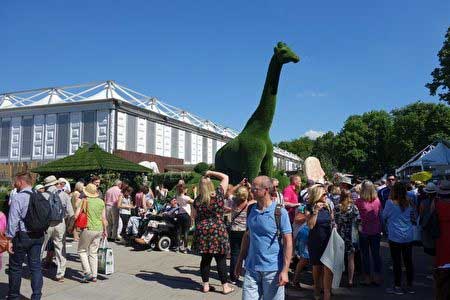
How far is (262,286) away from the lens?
12.7ft

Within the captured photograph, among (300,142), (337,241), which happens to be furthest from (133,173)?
(300,142)

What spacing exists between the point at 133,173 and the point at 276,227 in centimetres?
1401

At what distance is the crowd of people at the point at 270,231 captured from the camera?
3908 millimetres

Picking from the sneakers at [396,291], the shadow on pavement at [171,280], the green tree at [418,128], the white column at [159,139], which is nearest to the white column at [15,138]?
the white column at [159,139]

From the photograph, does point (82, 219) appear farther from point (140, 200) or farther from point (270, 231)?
point (140, 200)

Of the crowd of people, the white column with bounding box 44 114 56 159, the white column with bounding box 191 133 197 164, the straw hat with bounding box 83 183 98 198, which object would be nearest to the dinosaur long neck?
the crowd of people

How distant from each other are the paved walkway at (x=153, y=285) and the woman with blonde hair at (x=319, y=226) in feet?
2.91

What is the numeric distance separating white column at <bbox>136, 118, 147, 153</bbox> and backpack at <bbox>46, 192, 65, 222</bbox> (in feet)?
71.4

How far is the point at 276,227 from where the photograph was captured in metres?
3.90

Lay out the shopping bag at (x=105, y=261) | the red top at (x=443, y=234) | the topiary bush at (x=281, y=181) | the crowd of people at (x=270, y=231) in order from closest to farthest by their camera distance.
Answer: the crowd of people at (x=270, y=231) < the red top at (x=443, y=234) < the shopping bag at (x=105, y=261) < the topiary bush at (x=281, y=181)

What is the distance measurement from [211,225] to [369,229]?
8.97ft

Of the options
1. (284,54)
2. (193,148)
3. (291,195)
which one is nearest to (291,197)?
(291,195)

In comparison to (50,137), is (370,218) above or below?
below

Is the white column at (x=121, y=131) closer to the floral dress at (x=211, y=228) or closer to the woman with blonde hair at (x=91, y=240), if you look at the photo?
the woman with blonde hair at (x=91, y=240)
